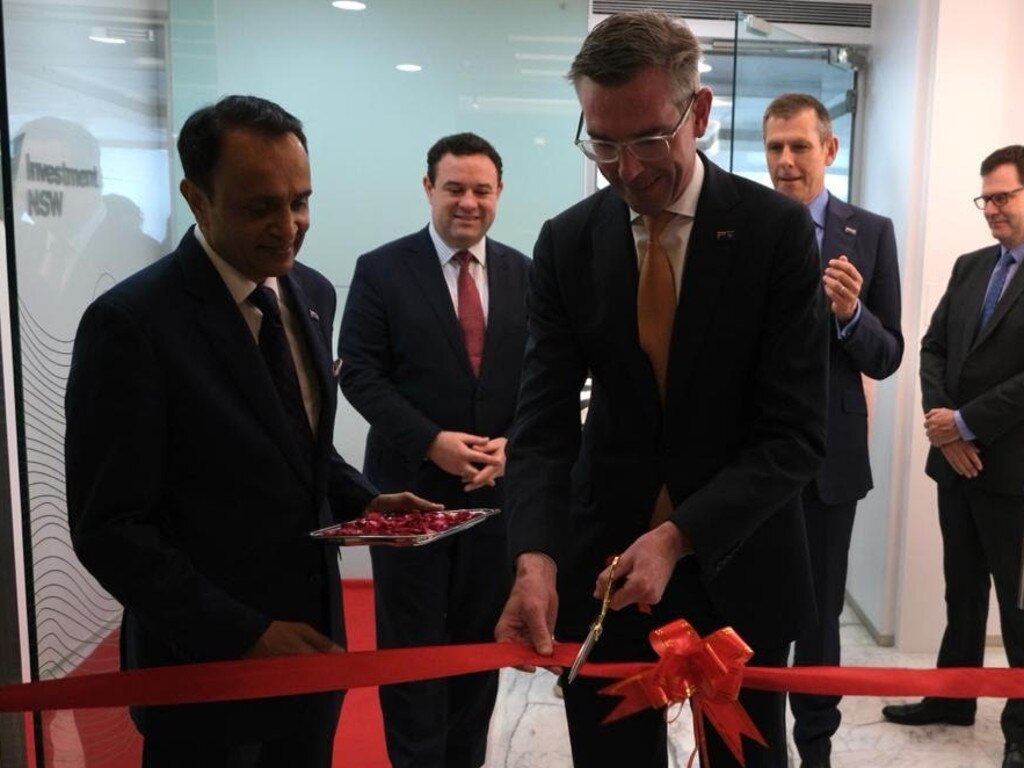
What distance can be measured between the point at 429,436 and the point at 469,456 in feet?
0.41

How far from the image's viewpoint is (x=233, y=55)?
4.20 metres

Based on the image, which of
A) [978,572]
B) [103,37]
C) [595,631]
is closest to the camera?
[595,631]

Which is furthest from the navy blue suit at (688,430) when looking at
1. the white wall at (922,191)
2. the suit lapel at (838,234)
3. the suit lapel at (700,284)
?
the white wall at (922,191)

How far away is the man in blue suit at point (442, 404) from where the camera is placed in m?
2.69

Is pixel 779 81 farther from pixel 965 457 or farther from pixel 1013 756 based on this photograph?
pixel 1013 756

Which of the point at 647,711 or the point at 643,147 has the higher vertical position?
the point at 643,147

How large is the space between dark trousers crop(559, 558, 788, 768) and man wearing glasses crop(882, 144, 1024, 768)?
1.73 metres

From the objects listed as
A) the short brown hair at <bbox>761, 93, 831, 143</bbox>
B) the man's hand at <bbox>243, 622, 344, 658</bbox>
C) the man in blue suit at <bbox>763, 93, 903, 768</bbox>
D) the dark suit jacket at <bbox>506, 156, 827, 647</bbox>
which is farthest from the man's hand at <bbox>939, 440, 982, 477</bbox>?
Answer: the man's hand at <bbox>243, 622, 344, 658</bbox>

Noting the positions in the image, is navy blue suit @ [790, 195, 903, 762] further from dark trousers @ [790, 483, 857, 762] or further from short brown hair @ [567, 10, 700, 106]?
short brown hair @ [567, 10, 700, 106]

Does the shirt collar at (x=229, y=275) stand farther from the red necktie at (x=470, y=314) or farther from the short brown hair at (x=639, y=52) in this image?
the red necktie at (x=470, y=314)

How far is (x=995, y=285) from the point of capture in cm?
325

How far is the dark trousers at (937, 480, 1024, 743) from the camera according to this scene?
311cm

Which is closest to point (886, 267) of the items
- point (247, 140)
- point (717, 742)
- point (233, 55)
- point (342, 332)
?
point (342, 332)

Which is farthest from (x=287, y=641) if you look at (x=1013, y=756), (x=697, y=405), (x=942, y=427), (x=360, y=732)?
(x=1013, y=756)
